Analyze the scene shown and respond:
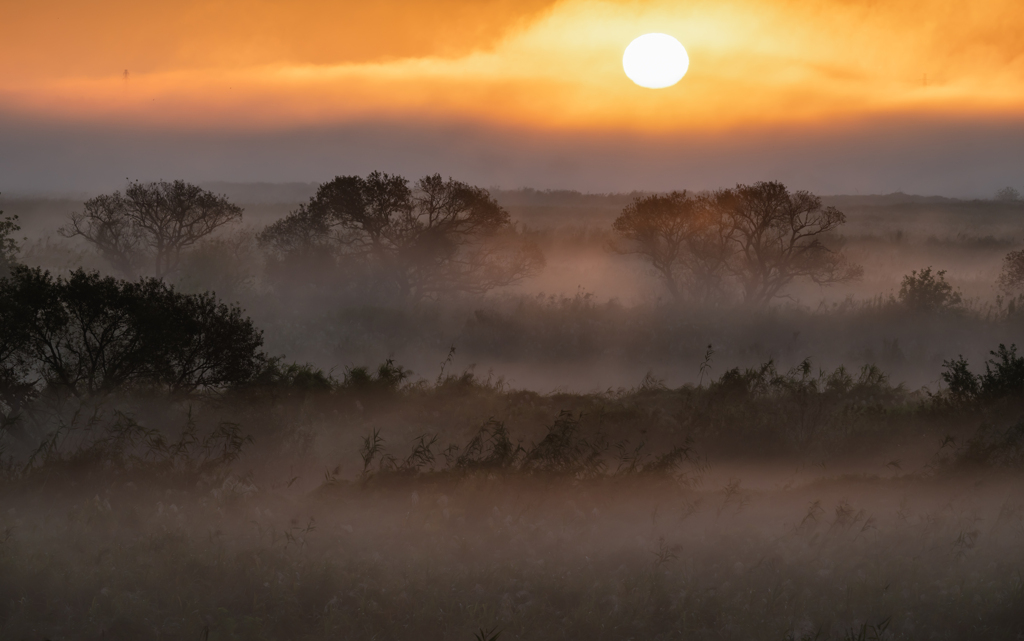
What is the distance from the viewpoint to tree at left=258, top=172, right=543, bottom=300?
26266 mm

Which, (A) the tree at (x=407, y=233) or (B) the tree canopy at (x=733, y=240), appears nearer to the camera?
(A) the tree at (x=407, y=233)

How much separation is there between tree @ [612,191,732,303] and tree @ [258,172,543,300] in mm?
4693

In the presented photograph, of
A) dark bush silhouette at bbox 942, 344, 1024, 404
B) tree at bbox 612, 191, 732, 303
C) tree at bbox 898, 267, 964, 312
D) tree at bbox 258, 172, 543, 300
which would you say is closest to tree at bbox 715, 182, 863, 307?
tree at bbox 612, 191, 732, 303

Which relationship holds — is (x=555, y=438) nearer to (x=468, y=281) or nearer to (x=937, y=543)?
(x=937, y=543)

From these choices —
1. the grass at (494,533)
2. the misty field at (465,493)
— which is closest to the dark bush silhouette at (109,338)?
the misty field at (465,493)

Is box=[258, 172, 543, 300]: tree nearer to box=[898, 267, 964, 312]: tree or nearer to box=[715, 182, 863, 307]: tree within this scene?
box=[715, 182, 863, 307]: tree

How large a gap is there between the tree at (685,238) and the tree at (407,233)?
4.69 m

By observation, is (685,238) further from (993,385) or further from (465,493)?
(465,493)

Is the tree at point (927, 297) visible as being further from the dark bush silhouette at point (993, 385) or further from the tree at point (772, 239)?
the dark bush silhouette at point (993, 385)

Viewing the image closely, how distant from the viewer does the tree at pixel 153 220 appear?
27266 millimetres

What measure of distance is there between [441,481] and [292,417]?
377 centimetres

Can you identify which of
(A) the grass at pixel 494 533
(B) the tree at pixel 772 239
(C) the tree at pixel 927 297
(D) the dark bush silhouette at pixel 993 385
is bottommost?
(A) the grass at pixel 494 533

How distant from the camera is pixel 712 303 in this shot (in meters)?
26.8

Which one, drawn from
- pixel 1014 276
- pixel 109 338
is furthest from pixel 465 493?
pixel 1014 276
